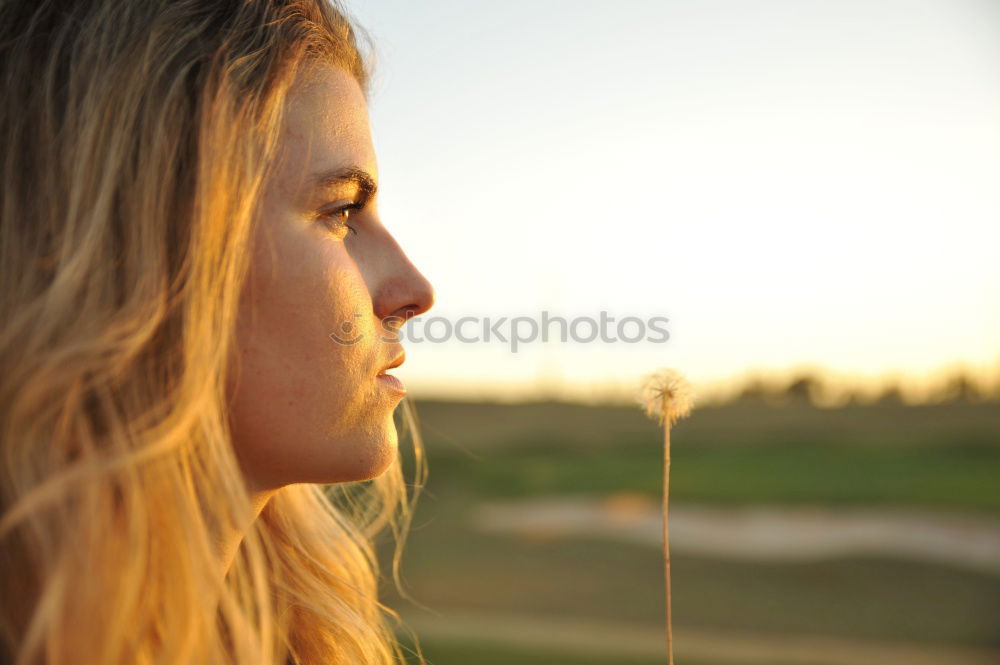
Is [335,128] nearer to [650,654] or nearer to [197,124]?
[197,124]

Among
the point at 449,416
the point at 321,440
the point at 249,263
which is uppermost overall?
the point at 449,416

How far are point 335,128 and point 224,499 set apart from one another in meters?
0.76

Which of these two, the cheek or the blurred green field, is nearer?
the cheek

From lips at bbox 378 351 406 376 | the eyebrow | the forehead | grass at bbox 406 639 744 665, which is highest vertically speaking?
the forehead

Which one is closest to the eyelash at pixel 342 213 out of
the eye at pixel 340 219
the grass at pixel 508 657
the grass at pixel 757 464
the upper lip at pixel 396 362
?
the eye at pixel 340 219

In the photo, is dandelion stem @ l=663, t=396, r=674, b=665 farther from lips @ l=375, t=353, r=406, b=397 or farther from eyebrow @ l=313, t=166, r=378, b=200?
eyebrow @ l=313, t=166, r=378, b=200

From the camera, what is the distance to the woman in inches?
49.7

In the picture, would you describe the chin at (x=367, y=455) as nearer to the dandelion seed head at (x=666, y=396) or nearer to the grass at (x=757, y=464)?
the dandelion seed head at (x=666, y=396)

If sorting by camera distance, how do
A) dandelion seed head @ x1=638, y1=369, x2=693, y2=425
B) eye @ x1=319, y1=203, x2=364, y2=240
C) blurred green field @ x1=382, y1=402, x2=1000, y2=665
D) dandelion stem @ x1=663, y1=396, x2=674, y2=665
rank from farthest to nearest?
blurred green field @ x1=382, y1=402, x2=1000, y2=665, eye @ x1=319, y1=203, x2=364, y2=240, dandelion seed head @ x1=638, y1=369, x2=693, y2=425, dandelion stem @ x1=663, y1=396, x2=674, y2=665

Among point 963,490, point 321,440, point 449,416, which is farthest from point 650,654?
point 963,490

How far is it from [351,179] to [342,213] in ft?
0.25

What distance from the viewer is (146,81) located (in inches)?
55.6

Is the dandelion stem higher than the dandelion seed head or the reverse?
the reverse

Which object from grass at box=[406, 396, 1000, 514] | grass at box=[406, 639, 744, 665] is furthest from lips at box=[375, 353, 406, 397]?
grass at box=[406, 396, 1000, 514]
